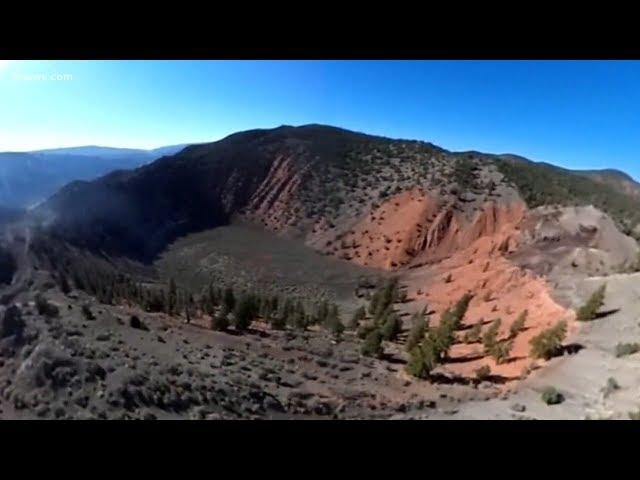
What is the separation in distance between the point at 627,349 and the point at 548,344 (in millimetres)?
1335

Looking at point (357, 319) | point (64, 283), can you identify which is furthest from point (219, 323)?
point (357, 319)

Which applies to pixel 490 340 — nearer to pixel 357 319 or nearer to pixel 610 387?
pixel 610 387

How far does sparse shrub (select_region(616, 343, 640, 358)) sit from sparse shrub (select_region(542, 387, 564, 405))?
214 cm

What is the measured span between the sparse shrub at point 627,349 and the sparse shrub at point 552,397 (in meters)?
2.14

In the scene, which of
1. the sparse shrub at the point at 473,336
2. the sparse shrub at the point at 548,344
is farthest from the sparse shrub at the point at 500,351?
the sparse shrub at the point at 473,336

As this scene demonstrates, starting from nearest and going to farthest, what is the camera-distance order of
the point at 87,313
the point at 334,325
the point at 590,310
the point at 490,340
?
the point at 87,313
the point at 590,310
the point at 490,340
the point at 334,325

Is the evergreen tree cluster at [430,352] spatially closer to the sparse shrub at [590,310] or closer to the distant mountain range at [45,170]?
the sparse shrub at [590,310]

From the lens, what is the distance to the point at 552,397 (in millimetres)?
6895

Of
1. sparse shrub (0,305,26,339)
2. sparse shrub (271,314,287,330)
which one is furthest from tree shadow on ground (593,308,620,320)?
sparse shrub (0,305,26,339)
